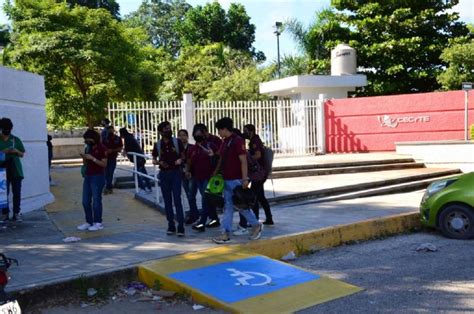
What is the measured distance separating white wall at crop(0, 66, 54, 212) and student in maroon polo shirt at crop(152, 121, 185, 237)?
323 cm

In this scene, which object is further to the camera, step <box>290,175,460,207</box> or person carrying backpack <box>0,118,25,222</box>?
step <box>290,175,460,207</box>

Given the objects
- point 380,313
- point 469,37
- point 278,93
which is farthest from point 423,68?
point 380,313

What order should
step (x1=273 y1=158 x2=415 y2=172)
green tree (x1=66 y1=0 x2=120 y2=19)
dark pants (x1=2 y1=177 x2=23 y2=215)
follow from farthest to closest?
green tree (x1=66 y1=0 x2=120 y2=19)
step (x1=273 y1=158 x2=415 y2=172)
dark pants (x1=2 y1=177 x2=23 y2=215)

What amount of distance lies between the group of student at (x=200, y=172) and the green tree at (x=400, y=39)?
19.1 metres

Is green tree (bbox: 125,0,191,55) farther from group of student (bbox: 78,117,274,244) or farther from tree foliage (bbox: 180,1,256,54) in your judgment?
group of student (bbox: 78,117,274,244)

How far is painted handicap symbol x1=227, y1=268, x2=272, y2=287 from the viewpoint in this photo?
5.43m

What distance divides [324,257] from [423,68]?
21286 mm

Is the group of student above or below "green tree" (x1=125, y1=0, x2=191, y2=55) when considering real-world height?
below

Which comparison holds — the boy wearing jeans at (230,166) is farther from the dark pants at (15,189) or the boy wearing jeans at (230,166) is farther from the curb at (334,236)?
the dark pants at (15,189)

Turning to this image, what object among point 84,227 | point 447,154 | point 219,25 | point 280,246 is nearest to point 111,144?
point 84,227

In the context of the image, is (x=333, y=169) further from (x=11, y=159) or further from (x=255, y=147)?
(x=11, y=159)

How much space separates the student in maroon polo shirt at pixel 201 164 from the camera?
24.9 feet

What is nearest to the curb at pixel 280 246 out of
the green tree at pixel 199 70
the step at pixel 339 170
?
the step at pixel 339 170

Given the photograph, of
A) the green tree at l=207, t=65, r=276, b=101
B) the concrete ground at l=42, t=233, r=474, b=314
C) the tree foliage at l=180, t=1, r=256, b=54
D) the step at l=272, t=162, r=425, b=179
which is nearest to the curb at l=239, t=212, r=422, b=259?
the concrete ground at l=42, t=233, r=474, b=314
